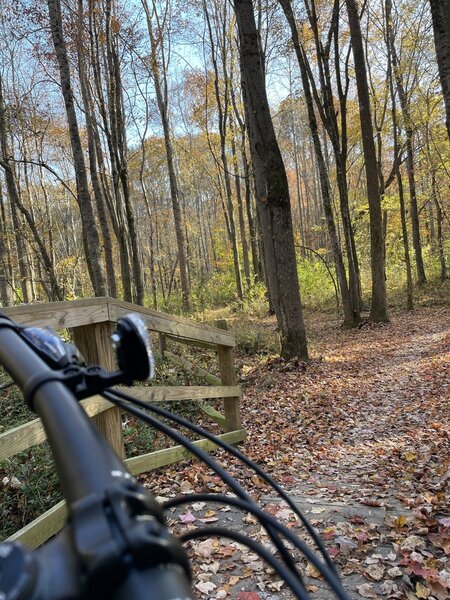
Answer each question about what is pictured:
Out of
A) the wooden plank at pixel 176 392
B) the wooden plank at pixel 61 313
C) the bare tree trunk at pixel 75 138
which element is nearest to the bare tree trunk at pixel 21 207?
the bare tree trunk at pixel 75 138

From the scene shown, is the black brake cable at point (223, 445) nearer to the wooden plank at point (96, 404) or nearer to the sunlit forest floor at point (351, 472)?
the wooden plank at point (96, 404)

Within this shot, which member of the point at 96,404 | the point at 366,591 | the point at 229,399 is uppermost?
the point at 96,404

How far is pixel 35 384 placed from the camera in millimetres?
685

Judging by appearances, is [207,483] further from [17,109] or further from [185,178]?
[185,178]

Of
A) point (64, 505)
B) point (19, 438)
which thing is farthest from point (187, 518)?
point (19, 438)

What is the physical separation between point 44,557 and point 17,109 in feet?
50.7

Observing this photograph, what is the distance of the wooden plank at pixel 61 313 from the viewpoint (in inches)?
104

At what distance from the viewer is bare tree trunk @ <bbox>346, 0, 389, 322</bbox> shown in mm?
13531

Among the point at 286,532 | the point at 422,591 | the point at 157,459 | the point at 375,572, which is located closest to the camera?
the point at 286,532

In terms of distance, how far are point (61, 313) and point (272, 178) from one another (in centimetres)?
656

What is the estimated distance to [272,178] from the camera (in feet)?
28.4

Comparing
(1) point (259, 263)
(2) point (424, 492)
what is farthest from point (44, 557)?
(1) point (259, 263)

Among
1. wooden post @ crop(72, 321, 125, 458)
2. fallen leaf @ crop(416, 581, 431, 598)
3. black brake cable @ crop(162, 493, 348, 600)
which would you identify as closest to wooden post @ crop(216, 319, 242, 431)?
wooden post @ crop(72, 321, 125, 458)

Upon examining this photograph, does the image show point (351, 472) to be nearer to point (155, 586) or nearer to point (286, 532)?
point (286, 532)
